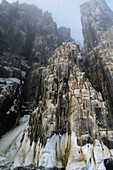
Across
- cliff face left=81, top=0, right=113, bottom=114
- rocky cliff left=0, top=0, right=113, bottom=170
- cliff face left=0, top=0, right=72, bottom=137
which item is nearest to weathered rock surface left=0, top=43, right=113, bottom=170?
rocky cliff left=0, top=0, right=113, bottom=170

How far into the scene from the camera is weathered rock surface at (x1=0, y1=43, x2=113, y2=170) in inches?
925

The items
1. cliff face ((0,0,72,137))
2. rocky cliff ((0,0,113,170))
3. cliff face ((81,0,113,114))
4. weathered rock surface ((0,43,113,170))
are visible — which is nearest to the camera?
weathered rock surface ((0,43,113,170))

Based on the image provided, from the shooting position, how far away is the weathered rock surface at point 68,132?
23.5m

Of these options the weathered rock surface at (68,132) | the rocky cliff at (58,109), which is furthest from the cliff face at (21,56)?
the weathered rock surface at (68,132)

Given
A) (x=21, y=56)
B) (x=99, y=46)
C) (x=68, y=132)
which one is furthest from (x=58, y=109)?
(x=21, y=56)

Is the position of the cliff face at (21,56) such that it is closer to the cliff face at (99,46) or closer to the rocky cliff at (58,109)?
the rocky cliff at (58,109)

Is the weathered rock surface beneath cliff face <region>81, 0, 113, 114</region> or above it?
beneath

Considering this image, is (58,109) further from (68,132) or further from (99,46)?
(99,46)

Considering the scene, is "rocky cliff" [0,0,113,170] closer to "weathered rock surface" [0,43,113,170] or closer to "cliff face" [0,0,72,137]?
"weathered rock surface" [0,43,113,170]

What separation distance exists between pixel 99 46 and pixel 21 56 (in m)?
41.7

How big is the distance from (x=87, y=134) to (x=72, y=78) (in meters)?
15.8

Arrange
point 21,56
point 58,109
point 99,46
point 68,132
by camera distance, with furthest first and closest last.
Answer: point 21,56 → point 99,46 → point 58,109 → point 68,132

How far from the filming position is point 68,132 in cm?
2752

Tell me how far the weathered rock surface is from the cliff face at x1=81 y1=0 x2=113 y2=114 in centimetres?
982
